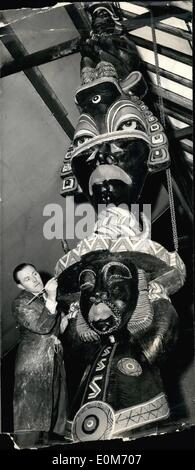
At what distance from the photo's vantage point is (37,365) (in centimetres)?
265

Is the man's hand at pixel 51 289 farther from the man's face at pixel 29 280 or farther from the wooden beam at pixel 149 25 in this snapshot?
the wooden beam at pixel 149 25

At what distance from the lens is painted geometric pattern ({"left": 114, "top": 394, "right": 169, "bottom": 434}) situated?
222cm

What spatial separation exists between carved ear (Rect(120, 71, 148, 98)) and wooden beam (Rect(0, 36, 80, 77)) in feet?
1.86

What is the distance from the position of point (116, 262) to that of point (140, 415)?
2.49ft

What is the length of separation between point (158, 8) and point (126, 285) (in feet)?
5.60

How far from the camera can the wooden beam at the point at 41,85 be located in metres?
4.14

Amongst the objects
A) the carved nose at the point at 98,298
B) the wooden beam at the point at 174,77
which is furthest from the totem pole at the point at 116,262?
the wooden beam at the point at 174,77

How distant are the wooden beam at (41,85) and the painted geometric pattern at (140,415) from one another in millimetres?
2744

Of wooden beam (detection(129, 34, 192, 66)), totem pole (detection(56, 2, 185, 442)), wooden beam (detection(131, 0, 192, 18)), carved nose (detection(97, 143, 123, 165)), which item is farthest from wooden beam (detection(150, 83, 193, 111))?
carved nose (detection(97, 143, 123, 165))

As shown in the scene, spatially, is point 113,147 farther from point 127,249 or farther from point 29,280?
point 29,280

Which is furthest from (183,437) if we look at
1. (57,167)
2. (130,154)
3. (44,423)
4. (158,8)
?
(57,167)

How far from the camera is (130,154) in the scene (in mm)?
3031

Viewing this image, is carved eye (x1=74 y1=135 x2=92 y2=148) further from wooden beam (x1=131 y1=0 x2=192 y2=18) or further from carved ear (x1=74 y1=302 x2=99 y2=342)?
carved ear (x1=74 y1=302 x2=99 y2=342)

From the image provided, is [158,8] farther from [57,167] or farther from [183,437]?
→ [183,437]
